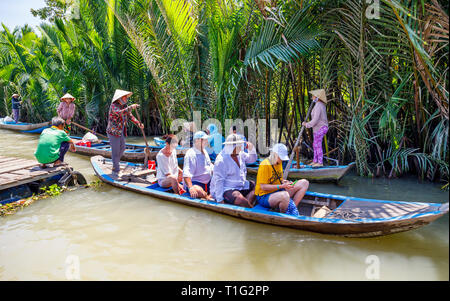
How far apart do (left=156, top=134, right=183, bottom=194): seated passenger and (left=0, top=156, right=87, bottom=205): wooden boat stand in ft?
6.66

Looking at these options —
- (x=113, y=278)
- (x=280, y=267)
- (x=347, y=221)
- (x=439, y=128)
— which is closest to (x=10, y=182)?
(x=113, y=278)

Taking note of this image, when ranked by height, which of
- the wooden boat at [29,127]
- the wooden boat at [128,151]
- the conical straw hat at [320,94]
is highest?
the conical straw hat at [320,94]

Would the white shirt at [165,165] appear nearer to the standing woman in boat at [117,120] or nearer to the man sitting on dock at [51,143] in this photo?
the standing woman in boat at [117,120]

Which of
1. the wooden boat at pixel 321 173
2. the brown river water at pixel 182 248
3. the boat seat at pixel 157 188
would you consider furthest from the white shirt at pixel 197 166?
the wooden boat at pixel 321 173

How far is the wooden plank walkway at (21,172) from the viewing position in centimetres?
532

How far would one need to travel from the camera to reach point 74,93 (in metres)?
13.2

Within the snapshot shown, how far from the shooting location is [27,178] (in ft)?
18.0

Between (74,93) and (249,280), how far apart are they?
1241 centimetres

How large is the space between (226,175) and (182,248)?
1.18m

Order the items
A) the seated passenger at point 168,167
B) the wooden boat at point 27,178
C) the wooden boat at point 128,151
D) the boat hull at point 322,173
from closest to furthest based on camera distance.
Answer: the seated passenger at point 168,167 → the wooden boat at point 27,178 → the boat hull at point 322,173 → the wooden boat at point 128,151

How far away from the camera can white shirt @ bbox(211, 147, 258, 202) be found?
14.5ft

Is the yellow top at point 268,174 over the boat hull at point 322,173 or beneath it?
over
